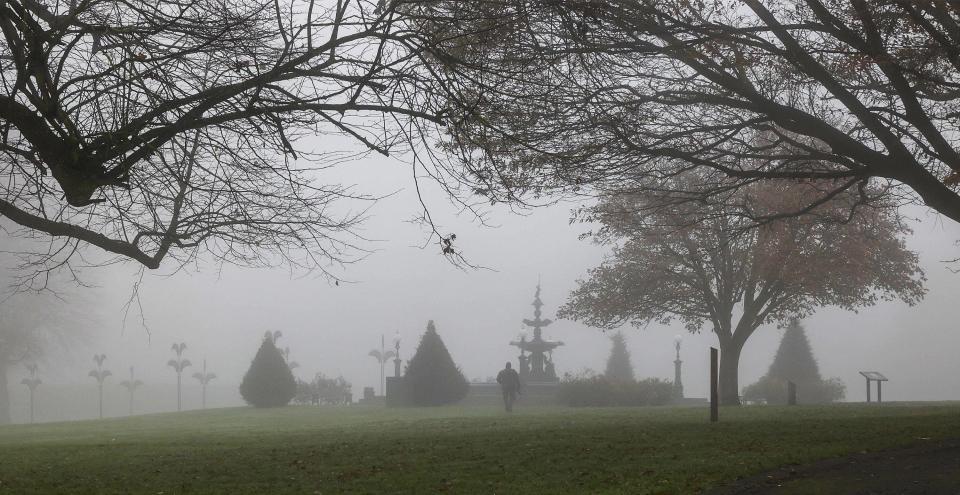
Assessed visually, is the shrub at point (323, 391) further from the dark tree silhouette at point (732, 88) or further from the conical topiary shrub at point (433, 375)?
the dark tree silhouette at point (732, 88)

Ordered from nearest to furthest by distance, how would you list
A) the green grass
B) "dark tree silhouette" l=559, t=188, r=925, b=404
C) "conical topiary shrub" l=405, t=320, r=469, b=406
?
the green grass → "dark tree silhouette" l=559, t=188, r=925, b=404 → "conical topiary shrub" l=405, t=320, r=469, b=406

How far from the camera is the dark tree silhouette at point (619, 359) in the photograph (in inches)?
2120

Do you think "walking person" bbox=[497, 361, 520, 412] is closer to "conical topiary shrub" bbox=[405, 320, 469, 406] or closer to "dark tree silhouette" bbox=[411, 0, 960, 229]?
"conical topiary shrub" bbox=[405, 320, 469, 406]

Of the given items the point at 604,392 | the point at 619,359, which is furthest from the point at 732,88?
the point at 619,359

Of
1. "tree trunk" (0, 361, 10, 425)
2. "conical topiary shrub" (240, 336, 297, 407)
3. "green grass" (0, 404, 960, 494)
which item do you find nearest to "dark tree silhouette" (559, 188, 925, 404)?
"green grass" (0, 404, 960, 494)

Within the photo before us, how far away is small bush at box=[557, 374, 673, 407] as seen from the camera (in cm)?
3591

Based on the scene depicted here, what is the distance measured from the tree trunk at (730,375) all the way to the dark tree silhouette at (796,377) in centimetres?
1372

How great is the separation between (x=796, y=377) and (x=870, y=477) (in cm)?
3754

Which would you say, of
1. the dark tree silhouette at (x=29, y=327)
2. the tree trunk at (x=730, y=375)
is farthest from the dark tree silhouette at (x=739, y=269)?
the dark tree silhouette at (x=29, y=327)

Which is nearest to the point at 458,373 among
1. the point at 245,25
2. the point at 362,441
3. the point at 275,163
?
the point at 362,441

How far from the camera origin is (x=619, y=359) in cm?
5444

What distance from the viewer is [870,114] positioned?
14898mm

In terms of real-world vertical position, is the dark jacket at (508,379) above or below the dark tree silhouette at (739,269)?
below

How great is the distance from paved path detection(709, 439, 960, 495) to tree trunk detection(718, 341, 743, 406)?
18020mm
